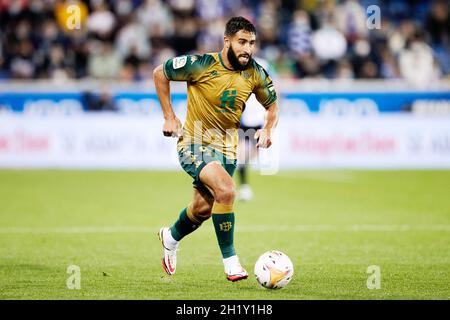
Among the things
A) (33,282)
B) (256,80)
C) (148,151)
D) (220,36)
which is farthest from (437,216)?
(220,36)

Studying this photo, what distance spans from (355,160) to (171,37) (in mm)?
5543

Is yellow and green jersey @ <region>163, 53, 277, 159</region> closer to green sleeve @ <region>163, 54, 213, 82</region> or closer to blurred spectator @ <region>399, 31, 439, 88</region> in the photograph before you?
green sleeve @ <region>163, 54, 213, 82</region>

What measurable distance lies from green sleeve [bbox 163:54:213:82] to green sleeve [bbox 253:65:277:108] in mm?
476

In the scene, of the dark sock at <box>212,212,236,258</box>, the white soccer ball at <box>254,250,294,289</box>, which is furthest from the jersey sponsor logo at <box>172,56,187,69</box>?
the white soccer ball at <box>254,250,294,289</box>

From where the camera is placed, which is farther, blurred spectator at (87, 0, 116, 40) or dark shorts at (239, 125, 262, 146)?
blurred spectator at (87, 0, 116, 40)

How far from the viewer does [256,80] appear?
26.5ft

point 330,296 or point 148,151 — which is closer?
point 330,296

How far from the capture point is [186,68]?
26.1 feet

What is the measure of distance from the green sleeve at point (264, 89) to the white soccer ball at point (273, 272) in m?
1.56

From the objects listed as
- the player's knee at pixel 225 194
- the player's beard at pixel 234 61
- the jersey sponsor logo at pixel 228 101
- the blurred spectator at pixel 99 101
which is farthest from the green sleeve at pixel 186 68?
the blurred spectator at pixel 99 101

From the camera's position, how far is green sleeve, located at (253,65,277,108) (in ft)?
26.6

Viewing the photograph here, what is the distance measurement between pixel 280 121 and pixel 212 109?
11130 millimetres

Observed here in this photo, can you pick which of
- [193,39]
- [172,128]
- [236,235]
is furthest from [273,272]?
[193,39]
